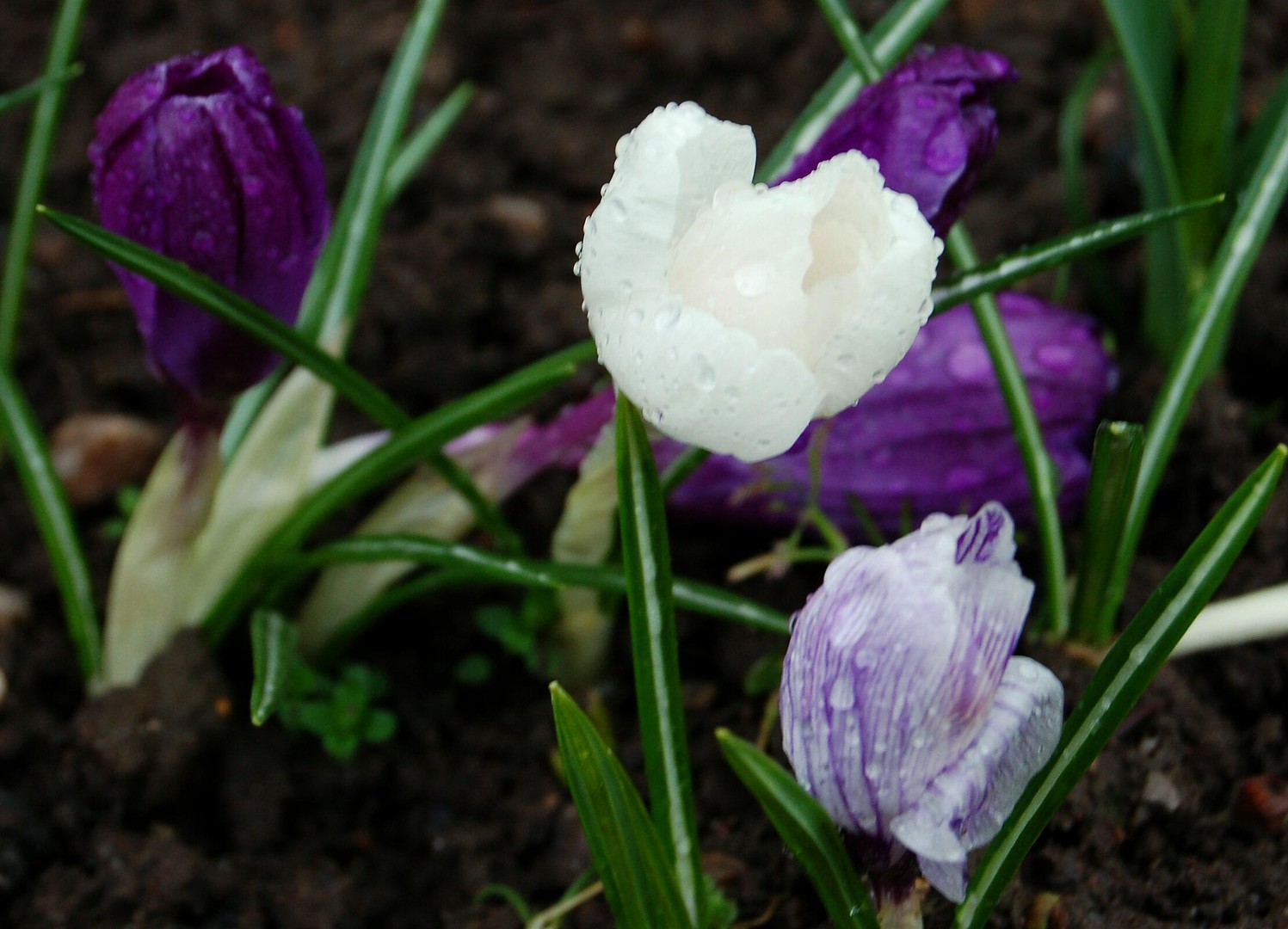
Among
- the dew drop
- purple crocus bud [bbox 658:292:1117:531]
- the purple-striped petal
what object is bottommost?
purple crocus bud [bbox 658:292:1117:531]

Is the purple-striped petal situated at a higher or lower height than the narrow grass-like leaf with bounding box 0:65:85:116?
lower

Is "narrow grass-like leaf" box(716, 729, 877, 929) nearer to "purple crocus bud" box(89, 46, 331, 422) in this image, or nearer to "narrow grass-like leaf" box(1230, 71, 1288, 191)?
"purple crocus bud" box(89, 46, 331, 422)

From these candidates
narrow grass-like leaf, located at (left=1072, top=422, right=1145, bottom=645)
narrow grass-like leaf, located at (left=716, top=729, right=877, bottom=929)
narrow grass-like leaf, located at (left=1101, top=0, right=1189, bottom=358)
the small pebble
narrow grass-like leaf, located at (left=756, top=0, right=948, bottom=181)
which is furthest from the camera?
the small pebble

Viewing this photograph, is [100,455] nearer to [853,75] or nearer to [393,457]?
[393,457]

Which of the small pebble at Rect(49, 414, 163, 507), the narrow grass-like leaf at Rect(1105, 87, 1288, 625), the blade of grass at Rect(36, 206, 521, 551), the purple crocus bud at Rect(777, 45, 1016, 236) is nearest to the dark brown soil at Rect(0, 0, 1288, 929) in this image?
the small pebble at Rect(49, 414, 163, 507)

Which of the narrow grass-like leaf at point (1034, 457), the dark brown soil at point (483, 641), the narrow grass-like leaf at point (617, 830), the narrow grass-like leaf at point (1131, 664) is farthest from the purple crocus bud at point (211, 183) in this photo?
the narrow grass-like leaf at point (1131, 664)

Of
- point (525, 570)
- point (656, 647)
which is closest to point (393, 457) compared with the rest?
point (525, 570)
